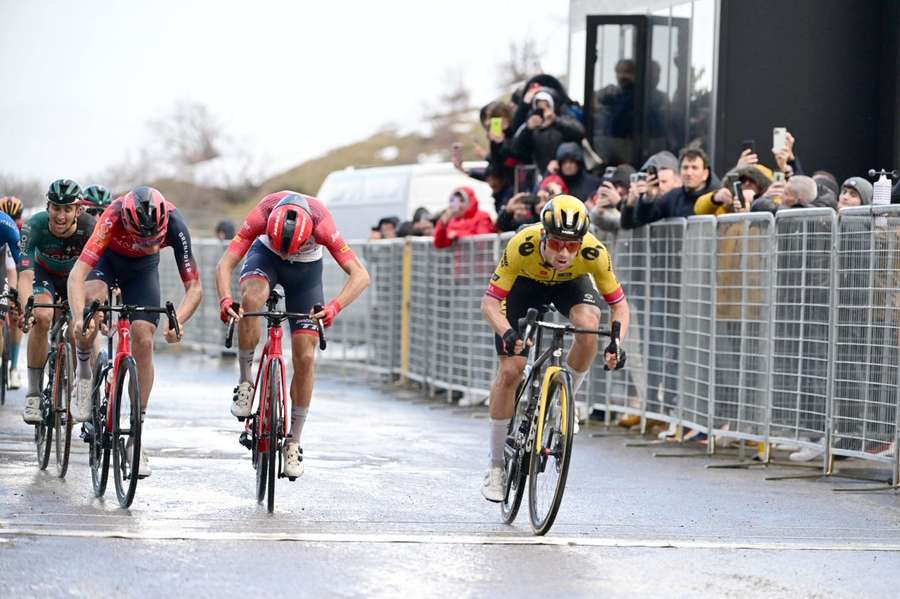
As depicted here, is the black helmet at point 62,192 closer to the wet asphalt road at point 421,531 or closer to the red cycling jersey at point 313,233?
the wet asphalt road at point 421,531

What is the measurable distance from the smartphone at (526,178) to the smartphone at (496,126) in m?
0.45

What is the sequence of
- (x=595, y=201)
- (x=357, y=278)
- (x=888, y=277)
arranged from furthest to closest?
(x=595, y=201) → (x=888, y=277) → (x=357, y=278)

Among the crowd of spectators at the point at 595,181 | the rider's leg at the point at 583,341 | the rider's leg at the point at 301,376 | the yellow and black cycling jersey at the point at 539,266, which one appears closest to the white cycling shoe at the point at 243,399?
the rider's leg at the point at 301,376

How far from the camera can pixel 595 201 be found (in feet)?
51.1

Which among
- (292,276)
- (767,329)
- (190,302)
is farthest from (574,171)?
(190,302)

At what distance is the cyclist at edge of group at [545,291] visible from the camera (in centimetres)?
916

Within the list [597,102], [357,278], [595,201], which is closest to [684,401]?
[595,201]

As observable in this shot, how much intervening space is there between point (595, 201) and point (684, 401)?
224cm

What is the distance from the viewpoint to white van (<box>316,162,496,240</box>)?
27.2m

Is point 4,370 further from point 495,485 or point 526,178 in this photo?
point 495,485

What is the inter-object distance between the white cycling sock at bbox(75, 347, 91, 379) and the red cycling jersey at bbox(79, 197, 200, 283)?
72 cm

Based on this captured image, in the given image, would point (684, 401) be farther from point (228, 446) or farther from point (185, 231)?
point (185, 231)

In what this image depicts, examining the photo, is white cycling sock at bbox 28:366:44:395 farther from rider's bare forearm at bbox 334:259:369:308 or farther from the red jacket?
the red jacket

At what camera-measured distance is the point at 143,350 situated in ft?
34.7
